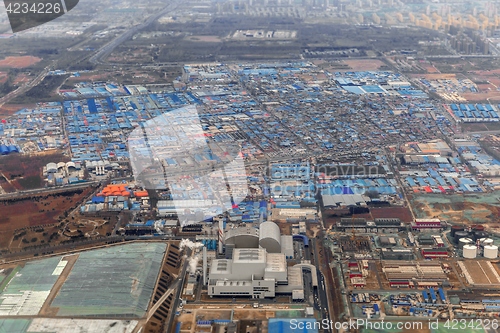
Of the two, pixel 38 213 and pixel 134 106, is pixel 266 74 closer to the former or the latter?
pixel 134 106

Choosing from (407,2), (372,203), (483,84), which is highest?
(372,203)

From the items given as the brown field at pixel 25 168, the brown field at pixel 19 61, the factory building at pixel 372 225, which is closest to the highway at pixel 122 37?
the brown field at pixel 19 61

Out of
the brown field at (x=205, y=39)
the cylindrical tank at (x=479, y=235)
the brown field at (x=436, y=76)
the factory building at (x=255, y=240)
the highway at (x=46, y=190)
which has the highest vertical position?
the factory building at (x=255, y=240)

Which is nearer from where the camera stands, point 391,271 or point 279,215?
point 391,271

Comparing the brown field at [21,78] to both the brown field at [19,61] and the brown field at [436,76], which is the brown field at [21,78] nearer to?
the brown field at [19,61]

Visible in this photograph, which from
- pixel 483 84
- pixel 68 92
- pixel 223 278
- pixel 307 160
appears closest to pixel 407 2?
pixel 483 84

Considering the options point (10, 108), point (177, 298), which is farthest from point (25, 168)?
point (177, 298)
